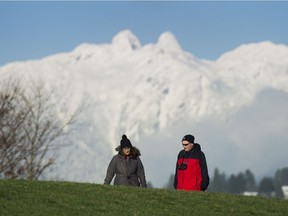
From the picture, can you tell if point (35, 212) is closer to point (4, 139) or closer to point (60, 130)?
point (4, 139)

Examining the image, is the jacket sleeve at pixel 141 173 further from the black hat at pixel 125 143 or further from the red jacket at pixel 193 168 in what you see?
the red jacket at pixel 193 168

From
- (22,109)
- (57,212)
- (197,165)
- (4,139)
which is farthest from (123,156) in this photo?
(22,109)

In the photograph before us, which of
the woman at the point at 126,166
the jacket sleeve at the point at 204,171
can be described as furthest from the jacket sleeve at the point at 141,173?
the jacket sleeve at the point at 204,171

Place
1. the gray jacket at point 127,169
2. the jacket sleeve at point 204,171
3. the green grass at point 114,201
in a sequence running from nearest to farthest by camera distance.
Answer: the green grass at point 114,201 < the jacket sleeve at point 204,171 < the gray jacket at point 127,169

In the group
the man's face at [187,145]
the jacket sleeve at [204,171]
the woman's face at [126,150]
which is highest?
the man's face at [187,145]

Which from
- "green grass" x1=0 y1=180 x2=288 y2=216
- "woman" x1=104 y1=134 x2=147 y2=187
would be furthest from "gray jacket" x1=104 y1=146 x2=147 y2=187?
"green grass" x1=0 y1=180 x2=288 y2=216

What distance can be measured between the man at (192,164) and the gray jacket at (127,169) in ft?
3.70

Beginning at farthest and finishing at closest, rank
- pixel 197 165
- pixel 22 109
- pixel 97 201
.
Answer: pixel 22 109 < pixel 197 165 < pixel 97 201

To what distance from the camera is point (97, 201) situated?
2119 cm

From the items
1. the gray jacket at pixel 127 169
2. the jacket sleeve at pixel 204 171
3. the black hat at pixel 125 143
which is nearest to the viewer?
the jacket sleeve at pixel 204 171

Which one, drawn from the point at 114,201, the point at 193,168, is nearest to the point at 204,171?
the point at 193,168

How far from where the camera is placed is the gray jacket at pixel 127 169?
75.9ft

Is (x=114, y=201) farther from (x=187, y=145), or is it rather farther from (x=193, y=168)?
(x=187, y=145)

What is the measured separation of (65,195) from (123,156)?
2.42 m
